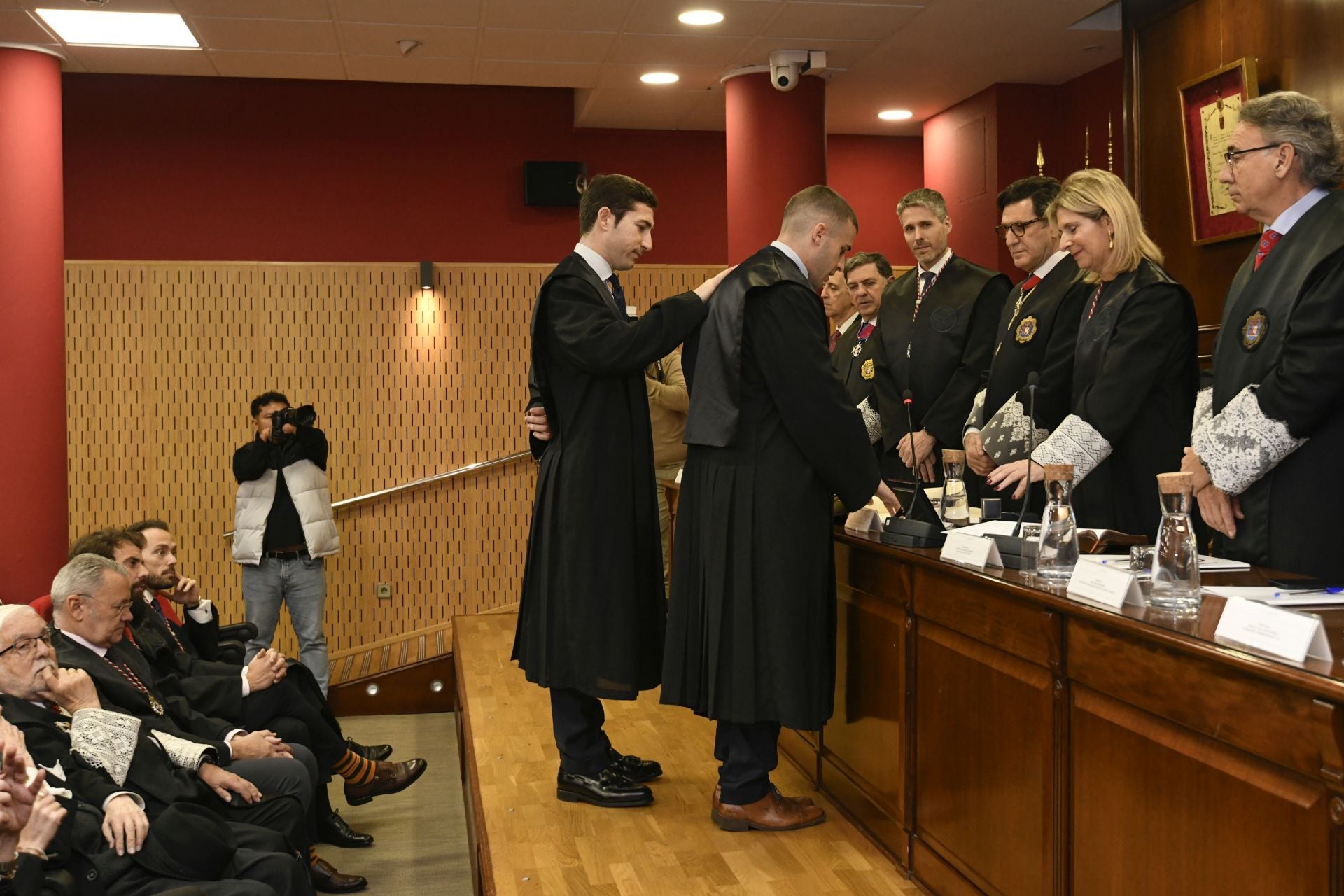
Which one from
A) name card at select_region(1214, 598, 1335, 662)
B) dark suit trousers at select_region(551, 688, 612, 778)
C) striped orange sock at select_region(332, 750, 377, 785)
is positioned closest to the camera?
name card at select_region(1214, 598, 1335, 662)

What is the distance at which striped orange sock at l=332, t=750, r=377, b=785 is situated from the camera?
4891mm

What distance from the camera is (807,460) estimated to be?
10.2 ft

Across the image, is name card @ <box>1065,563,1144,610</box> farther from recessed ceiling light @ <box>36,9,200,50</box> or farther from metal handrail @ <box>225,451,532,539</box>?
metal handrail @ <box>225,451,532,539</box>

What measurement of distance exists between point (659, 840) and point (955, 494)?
3.89 ft

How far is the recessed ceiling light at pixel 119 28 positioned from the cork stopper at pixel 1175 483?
5214 mm

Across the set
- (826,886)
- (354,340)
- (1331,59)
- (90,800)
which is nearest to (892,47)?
(1331,59)

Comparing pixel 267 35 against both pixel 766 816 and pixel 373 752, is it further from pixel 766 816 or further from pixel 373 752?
pixel 766 816

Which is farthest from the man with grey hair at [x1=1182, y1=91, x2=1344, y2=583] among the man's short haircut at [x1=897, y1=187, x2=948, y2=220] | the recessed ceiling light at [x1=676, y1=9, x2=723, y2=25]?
the recessed ceiling light at [x1=676, y1=9, x2=723, y2=25]

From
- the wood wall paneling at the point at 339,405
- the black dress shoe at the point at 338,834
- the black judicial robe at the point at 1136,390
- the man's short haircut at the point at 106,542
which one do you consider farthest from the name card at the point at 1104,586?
the wood wall paneling at the point at 339,405

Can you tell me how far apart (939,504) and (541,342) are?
1203 mm

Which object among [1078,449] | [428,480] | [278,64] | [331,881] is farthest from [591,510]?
[428,480]

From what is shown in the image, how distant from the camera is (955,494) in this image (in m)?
3.28

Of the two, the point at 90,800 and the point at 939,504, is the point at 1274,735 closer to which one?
the point at 939,504

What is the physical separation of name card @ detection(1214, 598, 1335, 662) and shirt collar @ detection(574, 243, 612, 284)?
2013 mm
